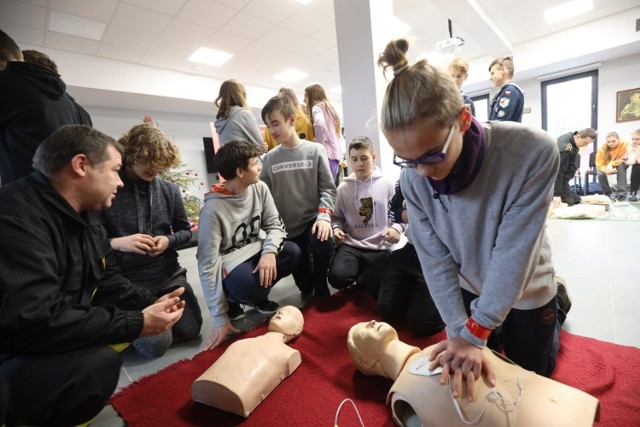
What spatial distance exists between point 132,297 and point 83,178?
61 centimetres

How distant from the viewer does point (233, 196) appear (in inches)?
68.9

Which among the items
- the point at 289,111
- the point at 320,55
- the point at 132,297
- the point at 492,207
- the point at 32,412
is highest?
the point at 320,55

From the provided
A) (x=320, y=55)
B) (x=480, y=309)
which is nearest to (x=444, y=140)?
(x=480, y=309)

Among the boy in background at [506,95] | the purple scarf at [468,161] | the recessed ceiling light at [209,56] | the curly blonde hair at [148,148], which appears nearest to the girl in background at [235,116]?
the curly blonde hair at [148,148]

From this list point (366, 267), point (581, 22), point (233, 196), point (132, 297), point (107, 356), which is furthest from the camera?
point (581, 22)

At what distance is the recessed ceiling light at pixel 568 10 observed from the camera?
511 cm

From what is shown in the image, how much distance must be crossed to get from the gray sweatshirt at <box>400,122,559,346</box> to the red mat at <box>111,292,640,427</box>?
0.41 metres

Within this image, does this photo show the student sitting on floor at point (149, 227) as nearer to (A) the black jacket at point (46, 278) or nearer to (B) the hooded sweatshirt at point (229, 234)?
(B) the hooded sweatshirt at point (229, 234)

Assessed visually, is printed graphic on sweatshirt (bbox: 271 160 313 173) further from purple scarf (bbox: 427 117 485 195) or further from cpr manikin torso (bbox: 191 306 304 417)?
purple scarf (bbox: 427 117 485 195)

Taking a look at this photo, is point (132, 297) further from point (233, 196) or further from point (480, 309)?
point (480, 309)

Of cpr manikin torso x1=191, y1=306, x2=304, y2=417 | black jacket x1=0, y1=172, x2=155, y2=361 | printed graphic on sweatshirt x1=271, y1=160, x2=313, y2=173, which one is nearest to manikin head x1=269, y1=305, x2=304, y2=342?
cpr manikin torso x1=191, y1=306, x2=304, y2=417

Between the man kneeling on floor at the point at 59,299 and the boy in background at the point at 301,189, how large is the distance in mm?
1030

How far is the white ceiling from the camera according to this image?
12.8 ft

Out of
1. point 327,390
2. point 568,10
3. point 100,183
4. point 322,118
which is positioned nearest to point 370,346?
point 327,390
